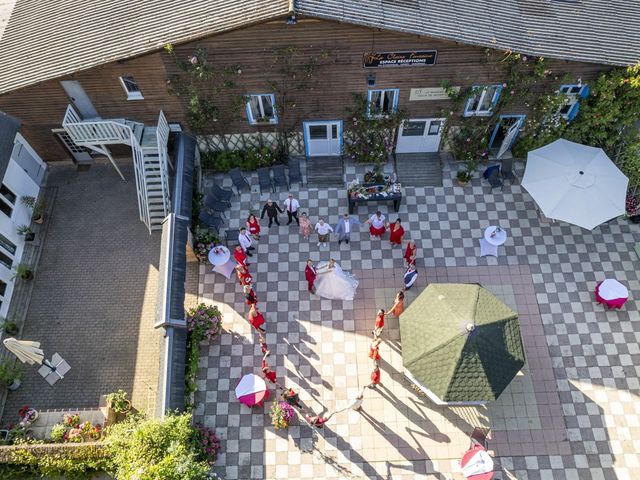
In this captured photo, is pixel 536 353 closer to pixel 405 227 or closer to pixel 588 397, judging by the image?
pixel 588 397

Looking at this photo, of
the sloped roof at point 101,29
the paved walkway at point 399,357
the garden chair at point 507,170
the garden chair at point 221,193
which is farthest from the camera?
the garden chair at point 507,170

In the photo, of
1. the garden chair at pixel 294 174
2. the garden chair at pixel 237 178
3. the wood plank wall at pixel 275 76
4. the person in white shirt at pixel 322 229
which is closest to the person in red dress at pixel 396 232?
the person in white shirt at pixel 322 229

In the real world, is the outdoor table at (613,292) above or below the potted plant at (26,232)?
below

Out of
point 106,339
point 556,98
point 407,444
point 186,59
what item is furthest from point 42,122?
point 556,98

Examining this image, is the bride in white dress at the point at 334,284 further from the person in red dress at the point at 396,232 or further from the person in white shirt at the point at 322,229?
the person in red dress at the point at 396,232

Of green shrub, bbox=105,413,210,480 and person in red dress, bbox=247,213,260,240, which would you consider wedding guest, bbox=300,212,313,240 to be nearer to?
person in red dress, bbox=247,213,260,240

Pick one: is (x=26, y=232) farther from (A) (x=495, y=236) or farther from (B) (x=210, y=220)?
(A) (x=495, y=236)

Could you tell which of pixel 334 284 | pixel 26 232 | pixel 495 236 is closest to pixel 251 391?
pixel 334 284
